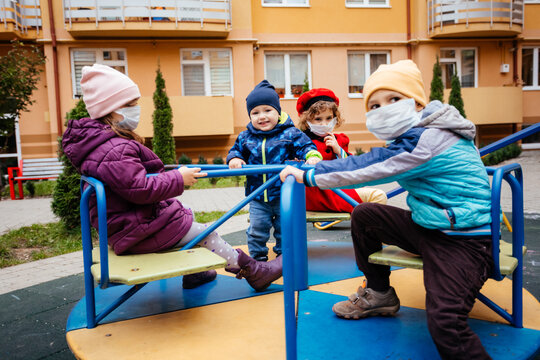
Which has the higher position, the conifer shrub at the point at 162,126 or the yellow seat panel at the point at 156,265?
the conifer shrub at the point at 162,126

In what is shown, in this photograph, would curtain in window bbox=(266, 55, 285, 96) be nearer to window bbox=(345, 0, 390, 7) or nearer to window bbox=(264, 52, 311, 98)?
window bbox=(264, 52, 311, 98)

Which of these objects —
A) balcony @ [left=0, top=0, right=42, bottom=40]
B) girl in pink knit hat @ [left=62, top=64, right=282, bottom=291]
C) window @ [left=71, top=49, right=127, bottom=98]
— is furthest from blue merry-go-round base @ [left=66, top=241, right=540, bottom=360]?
balcony @ [left=0, top=0, right=42, bottom=40]

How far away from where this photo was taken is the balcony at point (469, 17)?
1410 centimetres

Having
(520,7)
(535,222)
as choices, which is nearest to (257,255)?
(535,222)

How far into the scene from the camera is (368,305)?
2279 millimetres

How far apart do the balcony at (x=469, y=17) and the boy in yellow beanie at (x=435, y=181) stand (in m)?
13.7

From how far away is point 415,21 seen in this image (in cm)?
1475

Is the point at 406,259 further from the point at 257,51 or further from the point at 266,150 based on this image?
the point at 257,51

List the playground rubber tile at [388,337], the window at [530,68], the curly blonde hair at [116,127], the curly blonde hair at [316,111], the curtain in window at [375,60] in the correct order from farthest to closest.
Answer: the window at [530,68], the curtain in window at [375,60], the curly blonde hair at [316,111], the curly blonde hair at [116,127], the playground rubber tile at [388,337]

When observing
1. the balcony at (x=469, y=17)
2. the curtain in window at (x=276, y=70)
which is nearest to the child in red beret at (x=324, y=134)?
the curtain in window at (x=276, y=70)

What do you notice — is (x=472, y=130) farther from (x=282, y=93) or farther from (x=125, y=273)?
(x=282, y=93)

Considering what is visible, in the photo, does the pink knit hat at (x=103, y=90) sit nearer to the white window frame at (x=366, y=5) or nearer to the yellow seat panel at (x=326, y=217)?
the yellow seat panel at (x=326, y=217)

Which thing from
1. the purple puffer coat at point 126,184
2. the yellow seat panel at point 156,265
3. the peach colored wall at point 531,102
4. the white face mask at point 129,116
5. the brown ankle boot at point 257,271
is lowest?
the brown ankle boot at point 257,271

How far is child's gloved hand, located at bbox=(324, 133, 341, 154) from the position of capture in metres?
3.69
